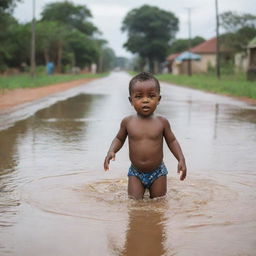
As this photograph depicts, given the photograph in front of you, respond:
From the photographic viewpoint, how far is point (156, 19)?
302 feet

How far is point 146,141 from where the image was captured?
15.4ft

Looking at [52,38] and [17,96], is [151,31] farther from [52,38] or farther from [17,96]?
[17,96]

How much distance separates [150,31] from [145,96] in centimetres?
9014

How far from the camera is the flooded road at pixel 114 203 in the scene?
3289 mm

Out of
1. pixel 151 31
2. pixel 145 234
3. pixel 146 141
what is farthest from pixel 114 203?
pixel 151 31

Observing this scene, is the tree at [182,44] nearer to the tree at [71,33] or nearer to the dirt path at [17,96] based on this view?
the tree at [71,33]

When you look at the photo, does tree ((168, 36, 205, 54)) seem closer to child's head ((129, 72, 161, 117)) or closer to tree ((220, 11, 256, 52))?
tree ((220, 11, 256, 52))

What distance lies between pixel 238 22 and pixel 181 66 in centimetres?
2373

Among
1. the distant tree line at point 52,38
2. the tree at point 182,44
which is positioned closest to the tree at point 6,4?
the distant tree line at point 52,38

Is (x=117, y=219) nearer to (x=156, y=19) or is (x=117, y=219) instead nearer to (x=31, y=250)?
(x=31, y=250)

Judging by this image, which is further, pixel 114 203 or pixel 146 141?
pixel 146 141

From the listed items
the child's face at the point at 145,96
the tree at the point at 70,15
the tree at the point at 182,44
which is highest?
the tree at the point at 70,15

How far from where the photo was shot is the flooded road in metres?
3.29

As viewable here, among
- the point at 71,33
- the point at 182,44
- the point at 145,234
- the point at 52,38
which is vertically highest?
the point at 182,44
